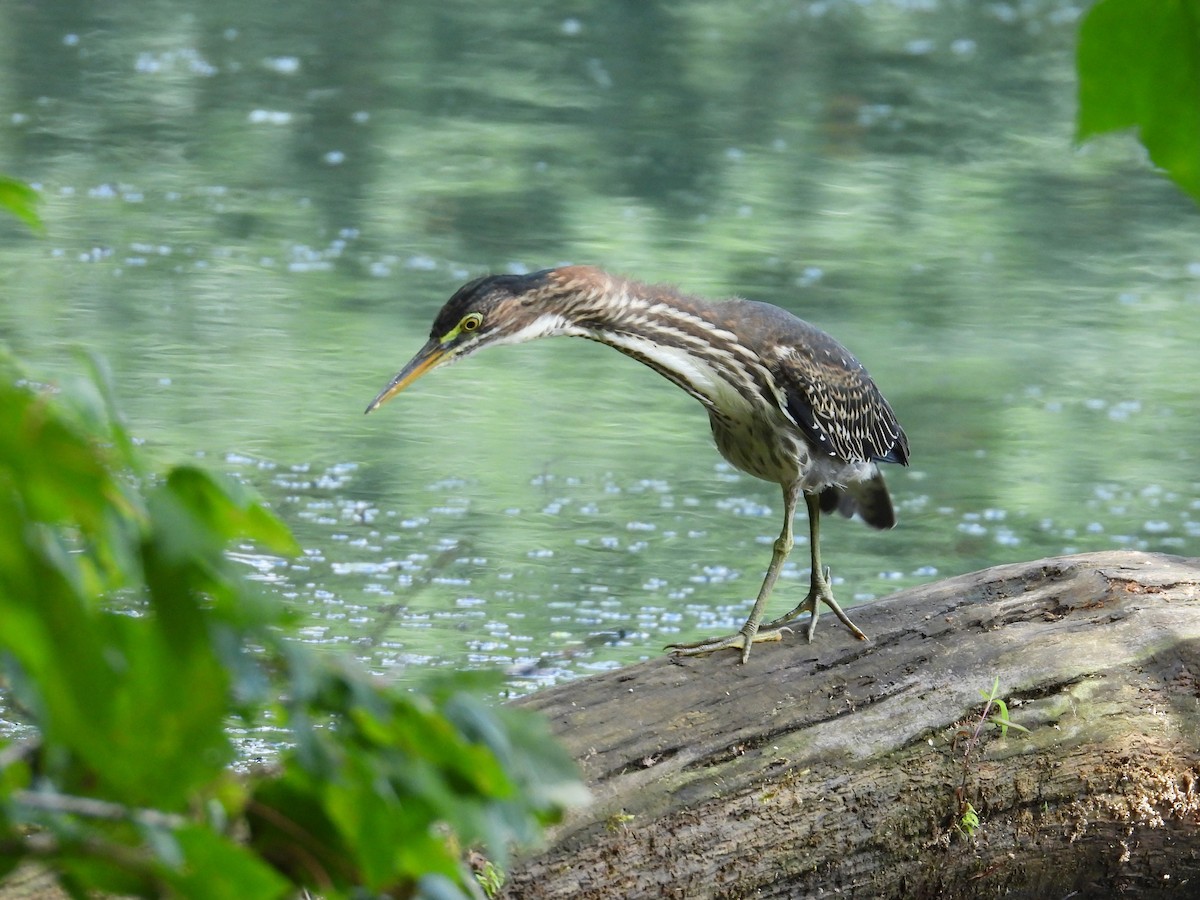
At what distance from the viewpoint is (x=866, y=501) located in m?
3.01

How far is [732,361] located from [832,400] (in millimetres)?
195

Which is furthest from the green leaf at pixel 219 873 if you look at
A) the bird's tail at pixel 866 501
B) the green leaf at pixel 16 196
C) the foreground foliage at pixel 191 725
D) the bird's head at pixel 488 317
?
the bird's tail at pixel 866 501

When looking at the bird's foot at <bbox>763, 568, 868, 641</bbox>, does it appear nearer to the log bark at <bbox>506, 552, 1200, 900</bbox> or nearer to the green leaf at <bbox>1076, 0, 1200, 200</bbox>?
the log bark at <bbox>506, 552, 1200, 900</bbox>

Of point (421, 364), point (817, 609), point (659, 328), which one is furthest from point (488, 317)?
point (817, 609)

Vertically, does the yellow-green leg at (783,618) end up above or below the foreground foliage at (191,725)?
below

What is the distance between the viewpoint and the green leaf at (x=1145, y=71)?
543 mm

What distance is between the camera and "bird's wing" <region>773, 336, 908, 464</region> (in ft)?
8.54

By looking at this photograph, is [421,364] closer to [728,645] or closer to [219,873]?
[728,645]

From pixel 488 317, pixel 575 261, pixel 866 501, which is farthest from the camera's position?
pixel 575 261

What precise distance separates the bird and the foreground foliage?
1486 mm

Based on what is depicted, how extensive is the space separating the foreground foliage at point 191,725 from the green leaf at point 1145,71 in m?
0.37

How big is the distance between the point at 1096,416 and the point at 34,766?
4799 mm

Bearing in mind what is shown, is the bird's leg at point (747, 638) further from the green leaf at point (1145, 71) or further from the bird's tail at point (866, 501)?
the green leaf at point (1145, 71)

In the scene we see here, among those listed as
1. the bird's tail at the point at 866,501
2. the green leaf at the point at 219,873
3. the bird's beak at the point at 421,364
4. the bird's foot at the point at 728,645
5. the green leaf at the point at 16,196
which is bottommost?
the bird's foot at the point at 728,645
